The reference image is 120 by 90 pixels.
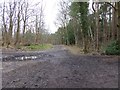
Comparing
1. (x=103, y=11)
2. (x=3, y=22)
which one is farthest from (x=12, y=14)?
(x=103, y=11)

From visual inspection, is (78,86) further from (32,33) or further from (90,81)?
(32,33)

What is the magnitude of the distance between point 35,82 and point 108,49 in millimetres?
10943

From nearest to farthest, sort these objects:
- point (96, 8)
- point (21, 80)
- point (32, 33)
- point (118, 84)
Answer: point (118, 84)
point (21, 80)
point (96, 8)
point (32, 33)

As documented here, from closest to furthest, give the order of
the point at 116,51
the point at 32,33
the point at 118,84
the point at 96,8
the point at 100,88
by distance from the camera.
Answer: the point at 100,88
the point at 118,84
the point at 116,51
the point at 96,8
the point at 32,33

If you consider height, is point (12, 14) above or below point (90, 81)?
above

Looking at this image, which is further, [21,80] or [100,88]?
[21,80]

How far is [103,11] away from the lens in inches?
1244

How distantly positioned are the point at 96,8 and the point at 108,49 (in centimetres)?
728

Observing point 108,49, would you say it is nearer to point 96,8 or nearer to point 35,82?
point 96,8

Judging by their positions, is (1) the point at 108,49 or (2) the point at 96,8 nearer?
(1) the point at 108,49

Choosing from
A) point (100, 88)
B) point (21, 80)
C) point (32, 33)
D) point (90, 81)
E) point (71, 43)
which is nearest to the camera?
point (100, 88)

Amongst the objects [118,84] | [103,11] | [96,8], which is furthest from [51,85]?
[103,11]

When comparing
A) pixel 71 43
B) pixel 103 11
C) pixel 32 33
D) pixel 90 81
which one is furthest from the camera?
pixel 32 33

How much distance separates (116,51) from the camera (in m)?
15.7
